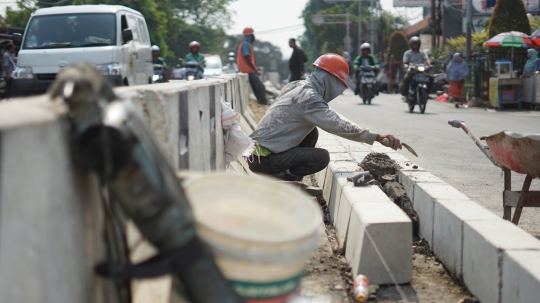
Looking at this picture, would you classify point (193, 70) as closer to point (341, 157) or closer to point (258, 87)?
point (258, 87)

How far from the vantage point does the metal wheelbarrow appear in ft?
15.8

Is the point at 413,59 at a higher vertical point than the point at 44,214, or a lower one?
lower

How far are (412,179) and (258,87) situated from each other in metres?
12.5

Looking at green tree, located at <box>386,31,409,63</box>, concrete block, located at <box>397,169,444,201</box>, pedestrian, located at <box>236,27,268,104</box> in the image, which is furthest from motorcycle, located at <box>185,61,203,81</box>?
green tree, located at <box>386,31,409,63</box>

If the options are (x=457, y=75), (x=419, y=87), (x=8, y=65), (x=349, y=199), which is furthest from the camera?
(x=457, y=75)

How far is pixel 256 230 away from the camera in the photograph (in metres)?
2.47

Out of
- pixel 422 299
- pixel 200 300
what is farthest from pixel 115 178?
pixel 422 299

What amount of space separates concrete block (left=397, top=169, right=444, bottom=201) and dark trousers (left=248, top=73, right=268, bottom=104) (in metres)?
11.2

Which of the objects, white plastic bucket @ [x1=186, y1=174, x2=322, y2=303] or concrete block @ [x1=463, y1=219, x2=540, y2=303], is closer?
white plastic bucket @ [x1=186, y1=174, x2=322, y2=303]

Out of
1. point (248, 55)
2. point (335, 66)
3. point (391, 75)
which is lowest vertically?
point (391, 75)

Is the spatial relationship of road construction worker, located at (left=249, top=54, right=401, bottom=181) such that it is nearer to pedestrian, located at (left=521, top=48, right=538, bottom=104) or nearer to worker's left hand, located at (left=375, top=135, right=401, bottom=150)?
worker's left hand, located at (left=375, top=135, right=401, bottom=150)

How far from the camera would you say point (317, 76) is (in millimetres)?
6164

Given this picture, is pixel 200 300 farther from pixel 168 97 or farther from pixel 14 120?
pixel 168 97

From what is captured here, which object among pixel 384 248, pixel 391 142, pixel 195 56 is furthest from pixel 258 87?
pixel 384 248
